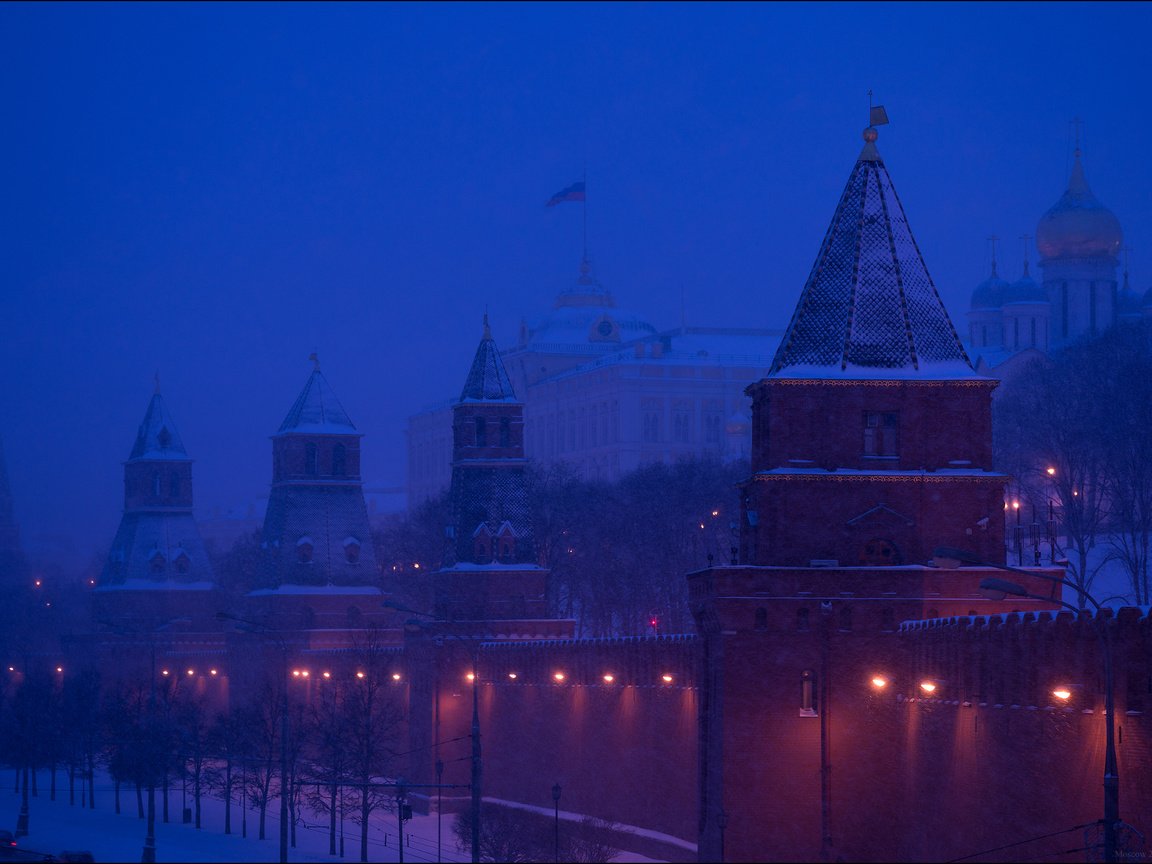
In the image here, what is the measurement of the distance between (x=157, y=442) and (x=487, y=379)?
38.5m

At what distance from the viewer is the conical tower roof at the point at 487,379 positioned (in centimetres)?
8275

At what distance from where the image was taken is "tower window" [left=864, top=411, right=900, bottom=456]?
1982 inches

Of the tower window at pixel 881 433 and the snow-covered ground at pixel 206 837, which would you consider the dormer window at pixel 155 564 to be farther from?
the tower window at pixel 881 433

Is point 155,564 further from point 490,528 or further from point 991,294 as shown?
point 991,294

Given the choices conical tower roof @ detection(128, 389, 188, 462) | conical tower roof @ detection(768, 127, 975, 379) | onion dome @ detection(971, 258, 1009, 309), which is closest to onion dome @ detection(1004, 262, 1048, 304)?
onion dome @ detection(971, 258, 1009, 309)

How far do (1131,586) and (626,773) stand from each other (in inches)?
1133

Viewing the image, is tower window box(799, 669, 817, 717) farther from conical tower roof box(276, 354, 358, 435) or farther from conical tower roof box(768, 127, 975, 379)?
conical tower roof box(276, 354, 358, 435)

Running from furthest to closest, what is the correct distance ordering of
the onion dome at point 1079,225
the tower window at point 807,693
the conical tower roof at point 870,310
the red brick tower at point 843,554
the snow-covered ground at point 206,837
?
the onion dome at point 1079,225
the snow-covered ground at point 206,837
the conical tower roof at point 870,310
the tower window at point 807,693
the red brick tower at point 843,554

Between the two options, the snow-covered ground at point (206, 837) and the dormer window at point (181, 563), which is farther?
the dormer window at point (181, 563)

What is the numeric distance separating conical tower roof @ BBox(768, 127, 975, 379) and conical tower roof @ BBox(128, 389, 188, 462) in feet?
228

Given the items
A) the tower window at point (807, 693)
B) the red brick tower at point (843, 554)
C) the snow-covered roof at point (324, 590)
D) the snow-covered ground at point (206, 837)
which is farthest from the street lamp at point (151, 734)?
the tower window at point (807, 693)

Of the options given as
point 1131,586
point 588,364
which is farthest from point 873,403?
point 588,364

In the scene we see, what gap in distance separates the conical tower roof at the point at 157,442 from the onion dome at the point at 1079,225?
57.0m

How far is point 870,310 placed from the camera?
2007 inches
